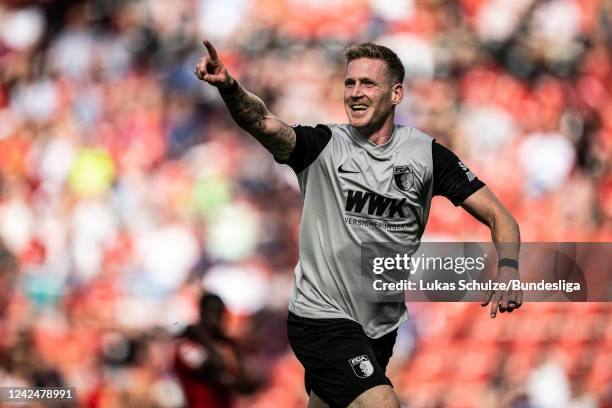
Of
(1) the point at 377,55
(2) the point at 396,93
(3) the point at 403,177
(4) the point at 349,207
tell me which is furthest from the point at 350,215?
(1) the point at 377,55

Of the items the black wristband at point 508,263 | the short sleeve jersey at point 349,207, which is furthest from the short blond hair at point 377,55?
the black wristband at point 508,263

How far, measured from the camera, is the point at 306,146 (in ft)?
12.7

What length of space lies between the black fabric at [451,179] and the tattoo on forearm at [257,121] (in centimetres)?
70

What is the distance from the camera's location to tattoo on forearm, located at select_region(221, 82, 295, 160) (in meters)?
3.55

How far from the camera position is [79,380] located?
7152mm

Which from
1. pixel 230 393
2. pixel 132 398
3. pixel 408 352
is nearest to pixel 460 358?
pixel 408 352

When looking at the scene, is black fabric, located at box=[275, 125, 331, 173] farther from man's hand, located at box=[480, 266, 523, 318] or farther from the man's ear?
man's hand, located at box=[480, 266, 523, 318]

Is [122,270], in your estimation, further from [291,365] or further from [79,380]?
[291,365]

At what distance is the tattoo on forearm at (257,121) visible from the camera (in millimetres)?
3553

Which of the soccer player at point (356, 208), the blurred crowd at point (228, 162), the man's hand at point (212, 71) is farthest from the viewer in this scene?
the blurred crowd at point (228, 162)

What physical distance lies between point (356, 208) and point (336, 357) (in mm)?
622

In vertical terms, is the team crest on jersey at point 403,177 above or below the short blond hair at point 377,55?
below

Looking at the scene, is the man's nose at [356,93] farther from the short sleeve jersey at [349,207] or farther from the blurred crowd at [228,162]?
the blurred crowd at [228,162]

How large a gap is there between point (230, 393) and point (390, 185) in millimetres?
3409
